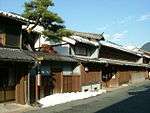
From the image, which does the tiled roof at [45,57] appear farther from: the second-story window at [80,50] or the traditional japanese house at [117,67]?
the traditional japanese house at [117,67]

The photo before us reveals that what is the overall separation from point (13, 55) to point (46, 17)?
20.0ft

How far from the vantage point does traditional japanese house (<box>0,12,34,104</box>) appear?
78.5 ft

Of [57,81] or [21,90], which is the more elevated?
[57,81]

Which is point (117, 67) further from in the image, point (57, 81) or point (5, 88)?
point (5, 88)

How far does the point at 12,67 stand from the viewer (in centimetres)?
2484

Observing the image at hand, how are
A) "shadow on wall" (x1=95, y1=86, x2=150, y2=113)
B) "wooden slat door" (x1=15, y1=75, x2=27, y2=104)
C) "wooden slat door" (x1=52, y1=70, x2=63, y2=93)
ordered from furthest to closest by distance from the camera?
"wooden slat door" (x1=52, y1=70, x2=63, y2=93), "wooden slat door" (x1=15, y1=75, x2=27, y2=104), "shadow on wall" (x1=95, y1=86, x2=150, y2=113)

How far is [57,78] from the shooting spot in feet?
102

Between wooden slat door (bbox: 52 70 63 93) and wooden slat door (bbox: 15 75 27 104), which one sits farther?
wooden slat door (bbox: 52 70 63 93)

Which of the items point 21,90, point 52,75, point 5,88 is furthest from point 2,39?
point 52,75

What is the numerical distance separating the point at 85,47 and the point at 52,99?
46.0 ft

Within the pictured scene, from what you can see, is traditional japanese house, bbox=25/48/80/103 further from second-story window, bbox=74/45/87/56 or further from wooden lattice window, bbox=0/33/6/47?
second-story window, bbox=74/45/87/56

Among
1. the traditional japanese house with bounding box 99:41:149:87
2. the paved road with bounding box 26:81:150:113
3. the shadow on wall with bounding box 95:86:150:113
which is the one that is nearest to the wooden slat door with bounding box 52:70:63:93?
the paved road with bounding box 26:81:150:113

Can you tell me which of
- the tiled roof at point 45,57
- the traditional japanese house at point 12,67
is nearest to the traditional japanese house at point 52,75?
the tiled roof at point 45,57

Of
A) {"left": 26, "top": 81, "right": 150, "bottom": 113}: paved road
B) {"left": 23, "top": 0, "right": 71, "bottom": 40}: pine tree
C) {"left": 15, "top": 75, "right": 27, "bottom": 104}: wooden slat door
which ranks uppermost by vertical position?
{"left": 23, "top": 0, "right": 71, "bottom": 40}: pine tree
